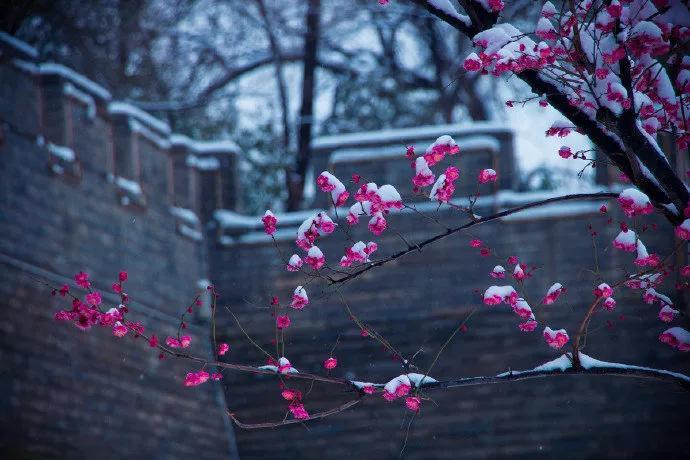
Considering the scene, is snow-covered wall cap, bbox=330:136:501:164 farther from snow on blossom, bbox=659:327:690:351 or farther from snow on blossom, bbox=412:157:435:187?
snow on blossom, bbox=659:327:690:351

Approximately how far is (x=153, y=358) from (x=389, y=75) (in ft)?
25.5

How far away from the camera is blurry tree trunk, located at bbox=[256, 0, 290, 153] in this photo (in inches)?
647

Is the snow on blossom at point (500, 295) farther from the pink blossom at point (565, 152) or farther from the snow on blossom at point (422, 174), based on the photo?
the pink blossom at point (565, 152)

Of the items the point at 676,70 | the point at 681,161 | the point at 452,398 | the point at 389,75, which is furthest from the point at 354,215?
the point at 389,75

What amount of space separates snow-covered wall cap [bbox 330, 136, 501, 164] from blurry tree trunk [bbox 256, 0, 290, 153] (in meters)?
5.20

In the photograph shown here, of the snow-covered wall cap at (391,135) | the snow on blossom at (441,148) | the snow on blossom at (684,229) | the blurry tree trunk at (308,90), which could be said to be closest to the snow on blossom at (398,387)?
the snow on blossom at (441,148)

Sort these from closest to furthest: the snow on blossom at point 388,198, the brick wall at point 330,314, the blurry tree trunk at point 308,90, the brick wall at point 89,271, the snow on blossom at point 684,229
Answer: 1. the snow on blossom at point 684,229
2. the snow on blossom at point 388,198
3. the brick wall at point 89,271
4. the brick wall at point 330,314
5. the blurry tree trunk at point 308,90

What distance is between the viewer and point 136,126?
1035 centimetres

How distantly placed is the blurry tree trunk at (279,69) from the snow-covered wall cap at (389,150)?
5.20 metres

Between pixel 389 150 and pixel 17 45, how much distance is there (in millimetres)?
4263

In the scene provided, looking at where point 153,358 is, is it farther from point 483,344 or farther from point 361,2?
Result: point 361,2

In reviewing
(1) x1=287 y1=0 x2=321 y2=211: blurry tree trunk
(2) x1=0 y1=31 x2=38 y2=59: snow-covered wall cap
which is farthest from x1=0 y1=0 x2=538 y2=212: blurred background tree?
(2) x1=0 y1=31 x2=38 y2=59: snow-covered wall cap

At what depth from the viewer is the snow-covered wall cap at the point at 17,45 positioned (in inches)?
329

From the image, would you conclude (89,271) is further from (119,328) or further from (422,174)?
(422,174)
